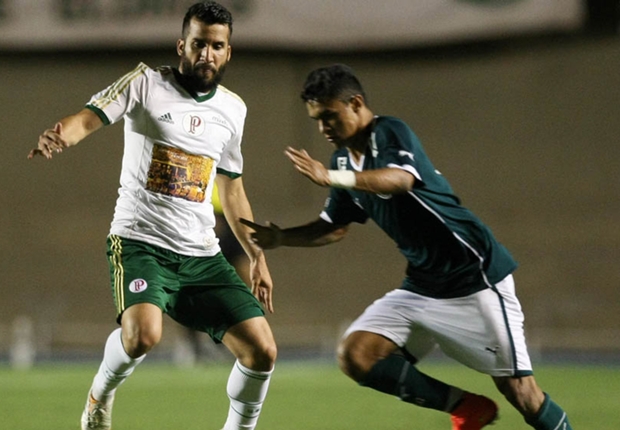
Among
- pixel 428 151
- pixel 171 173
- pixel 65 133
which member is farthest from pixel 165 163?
pixel 428 151

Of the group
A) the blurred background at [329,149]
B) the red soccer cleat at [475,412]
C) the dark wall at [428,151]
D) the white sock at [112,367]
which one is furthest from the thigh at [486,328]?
the dark wall at [428,151]

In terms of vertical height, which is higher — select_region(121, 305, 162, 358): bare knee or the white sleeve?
the white sleeve

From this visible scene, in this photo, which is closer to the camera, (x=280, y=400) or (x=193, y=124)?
(x=193, y=124)

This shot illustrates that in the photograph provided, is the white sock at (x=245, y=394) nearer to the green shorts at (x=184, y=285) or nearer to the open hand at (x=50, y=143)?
the green shorts at (x=184, y=285)

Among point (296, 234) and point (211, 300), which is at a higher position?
point (296, 234)

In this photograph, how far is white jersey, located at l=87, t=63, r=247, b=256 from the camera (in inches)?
211

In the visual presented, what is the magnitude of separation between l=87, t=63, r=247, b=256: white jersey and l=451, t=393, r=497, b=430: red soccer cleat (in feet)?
4.89

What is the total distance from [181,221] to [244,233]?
1.49 feet

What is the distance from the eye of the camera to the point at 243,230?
18.8 feet

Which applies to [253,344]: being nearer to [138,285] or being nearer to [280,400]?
[138,285]

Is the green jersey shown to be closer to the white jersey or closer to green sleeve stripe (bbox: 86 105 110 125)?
the white jersey

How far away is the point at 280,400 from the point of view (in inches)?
341

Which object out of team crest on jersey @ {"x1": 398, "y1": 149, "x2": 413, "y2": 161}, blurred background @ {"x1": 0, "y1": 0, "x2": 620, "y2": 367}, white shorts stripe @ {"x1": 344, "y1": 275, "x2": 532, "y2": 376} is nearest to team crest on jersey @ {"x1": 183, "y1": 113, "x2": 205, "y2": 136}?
team crest on jersey @ {"x1": 398, "y1": 149, "x2": 413, "y2": 161}

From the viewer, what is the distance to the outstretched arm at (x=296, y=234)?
5277 millimetres
